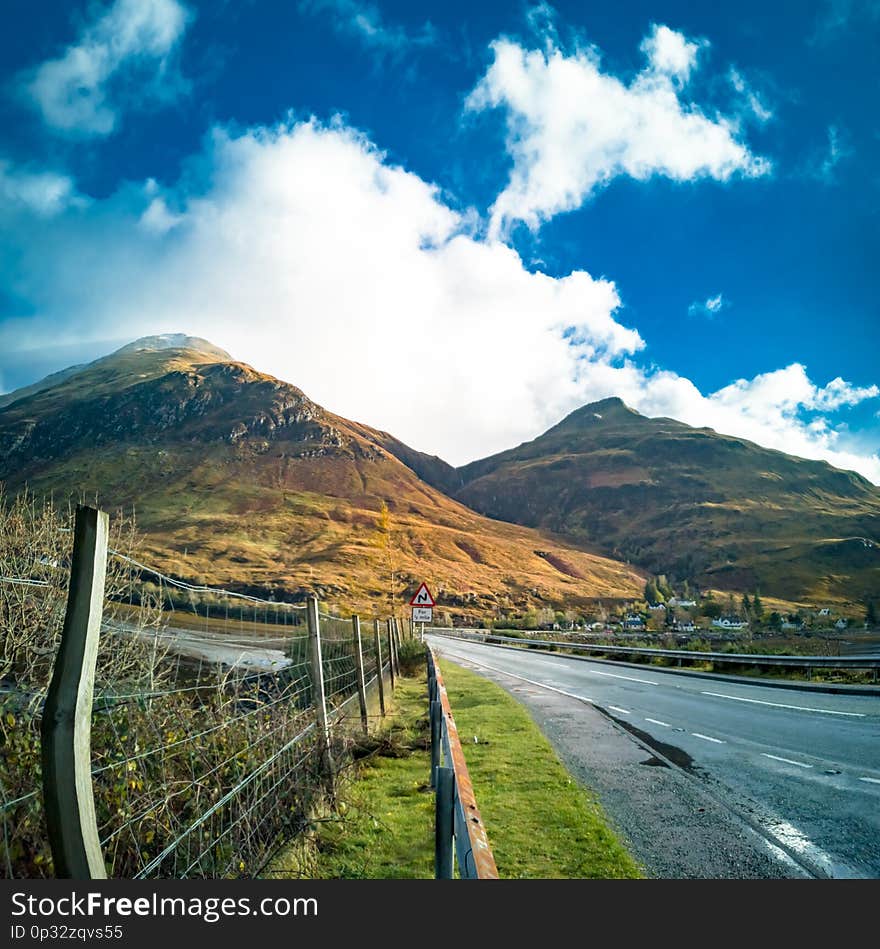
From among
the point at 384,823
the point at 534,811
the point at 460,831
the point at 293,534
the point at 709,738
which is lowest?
the point at 709,738

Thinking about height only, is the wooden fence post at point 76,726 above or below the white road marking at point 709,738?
above

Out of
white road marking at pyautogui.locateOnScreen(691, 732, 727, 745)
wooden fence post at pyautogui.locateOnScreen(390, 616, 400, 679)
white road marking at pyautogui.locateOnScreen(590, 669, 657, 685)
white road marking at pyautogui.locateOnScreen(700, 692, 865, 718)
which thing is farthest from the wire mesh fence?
white road marking at pyautogui.locateOnScreen(590, 669, 657, 685)

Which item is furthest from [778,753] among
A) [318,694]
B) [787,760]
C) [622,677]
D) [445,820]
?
[622,677]

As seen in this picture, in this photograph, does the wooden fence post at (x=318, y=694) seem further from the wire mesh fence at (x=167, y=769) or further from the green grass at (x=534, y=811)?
the green grass at (x=534, y=811)

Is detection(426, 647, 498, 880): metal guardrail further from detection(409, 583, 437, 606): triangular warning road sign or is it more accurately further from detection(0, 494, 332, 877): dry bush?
detection(409, 583, 437, 606): triangular warning road sign

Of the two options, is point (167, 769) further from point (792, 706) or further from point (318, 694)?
point (792, 706)

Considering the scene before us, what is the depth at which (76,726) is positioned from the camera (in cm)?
186

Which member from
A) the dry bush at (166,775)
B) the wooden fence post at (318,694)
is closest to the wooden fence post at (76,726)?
the dry bush at (166,775)

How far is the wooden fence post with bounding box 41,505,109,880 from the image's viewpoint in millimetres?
1812

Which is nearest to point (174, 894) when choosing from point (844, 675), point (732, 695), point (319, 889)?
point (319, 889)

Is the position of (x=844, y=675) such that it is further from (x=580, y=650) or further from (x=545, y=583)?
(x=545, y=583)

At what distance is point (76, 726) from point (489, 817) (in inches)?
200

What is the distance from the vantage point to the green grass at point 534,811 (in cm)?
459

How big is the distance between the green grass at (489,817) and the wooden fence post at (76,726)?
10.1 ft
